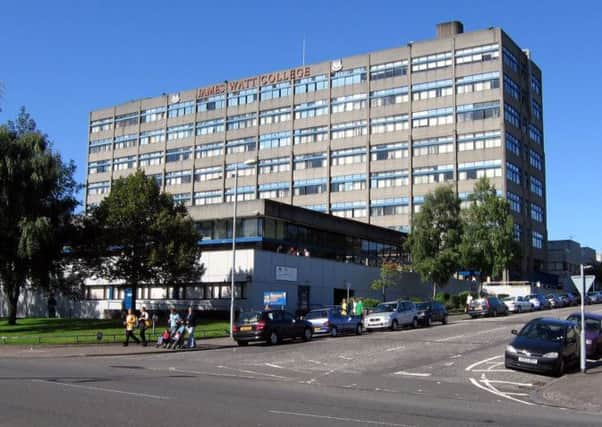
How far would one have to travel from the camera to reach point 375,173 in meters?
94.5

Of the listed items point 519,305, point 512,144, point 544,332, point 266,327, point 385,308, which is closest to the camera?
point 544,332

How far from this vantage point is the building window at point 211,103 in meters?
107

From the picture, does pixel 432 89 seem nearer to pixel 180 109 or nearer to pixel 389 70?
pixel 389 70

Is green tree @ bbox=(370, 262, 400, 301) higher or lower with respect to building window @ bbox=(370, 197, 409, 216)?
lower

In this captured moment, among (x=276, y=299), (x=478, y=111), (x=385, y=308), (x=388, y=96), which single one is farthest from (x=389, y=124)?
(x=276, y=299)

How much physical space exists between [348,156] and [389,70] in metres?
13.3

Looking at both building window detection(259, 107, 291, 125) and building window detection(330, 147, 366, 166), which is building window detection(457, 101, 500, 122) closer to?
building window detection(330, 147, 366, 166)

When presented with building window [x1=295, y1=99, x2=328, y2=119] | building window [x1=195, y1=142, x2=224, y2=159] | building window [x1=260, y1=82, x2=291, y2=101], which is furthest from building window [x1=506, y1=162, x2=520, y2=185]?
building window [x1=195, y1=142, x2=224, y2=159]

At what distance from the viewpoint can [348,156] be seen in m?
96.2

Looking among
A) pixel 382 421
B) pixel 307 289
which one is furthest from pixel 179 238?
pixel 382 421

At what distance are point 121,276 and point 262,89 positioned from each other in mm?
64159

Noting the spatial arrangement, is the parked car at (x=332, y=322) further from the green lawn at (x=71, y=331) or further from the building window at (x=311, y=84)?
the building window at (x=311, y=84)

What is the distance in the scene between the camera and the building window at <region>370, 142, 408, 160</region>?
92669 millimetres

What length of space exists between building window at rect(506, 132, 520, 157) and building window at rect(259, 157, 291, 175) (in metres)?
31.5
